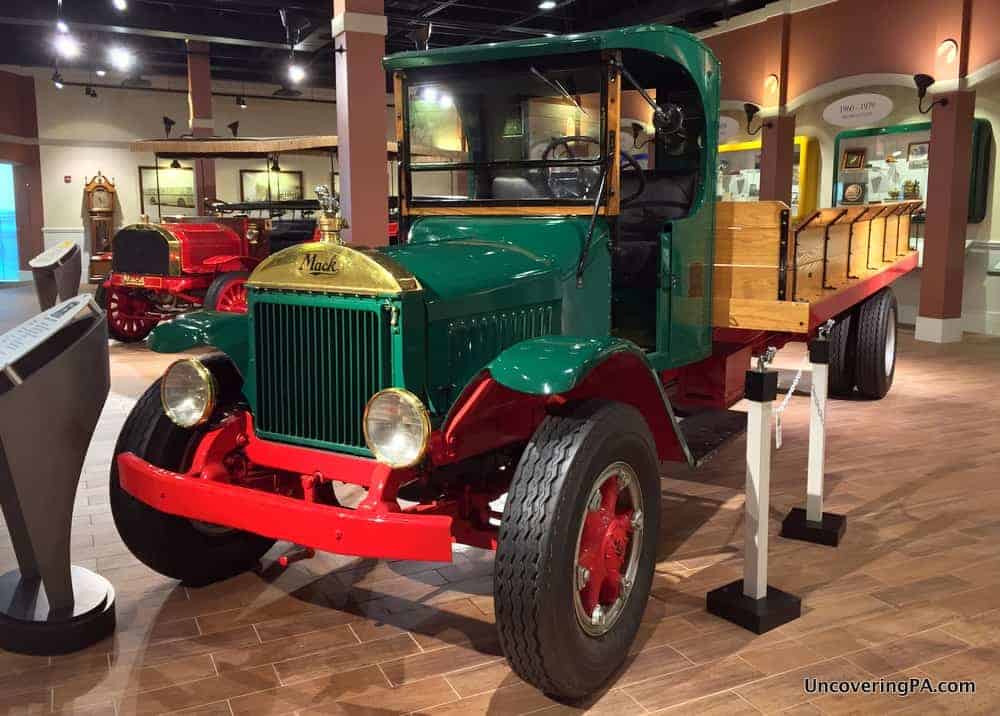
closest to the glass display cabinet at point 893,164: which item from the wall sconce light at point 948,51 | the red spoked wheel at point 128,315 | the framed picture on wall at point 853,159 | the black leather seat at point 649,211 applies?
the framed picture on wall at point 853,159

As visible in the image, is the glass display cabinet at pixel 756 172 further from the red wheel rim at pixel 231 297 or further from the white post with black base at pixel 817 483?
the white post with black base at pixel 817 483

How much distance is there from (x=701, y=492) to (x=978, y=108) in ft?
24.7

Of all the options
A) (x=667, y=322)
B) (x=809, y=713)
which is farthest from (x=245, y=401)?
(x=809, y=713)

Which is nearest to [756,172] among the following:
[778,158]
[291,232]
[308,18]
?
[778,158]

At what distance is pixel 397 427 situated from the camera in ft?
7.64

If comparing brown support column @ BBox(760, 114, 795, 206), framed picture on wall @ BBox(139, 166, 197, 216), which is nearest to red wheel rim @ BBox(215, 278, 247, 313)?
brown support column @ BBox(760, 114, 795, 206)

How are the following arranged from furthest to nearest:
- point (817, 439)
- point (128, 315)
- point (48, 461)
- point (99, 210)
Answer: point (99, 210)
point (128, 315)
point (817, 439)
point (48, 461)

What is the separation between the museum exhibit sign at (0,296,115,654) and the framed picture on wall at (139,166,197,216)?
15.9m

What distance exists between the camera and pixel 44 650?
266cm

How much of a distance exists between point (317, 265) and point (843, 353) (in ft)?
15.5

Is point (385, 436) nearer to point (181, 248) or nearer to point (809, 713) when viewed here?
point (809, 713)

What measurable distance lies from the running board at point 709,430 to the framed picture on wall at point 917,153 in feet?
23.5

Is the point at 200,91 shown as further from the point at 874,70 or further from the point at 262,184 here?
the point at 874,70

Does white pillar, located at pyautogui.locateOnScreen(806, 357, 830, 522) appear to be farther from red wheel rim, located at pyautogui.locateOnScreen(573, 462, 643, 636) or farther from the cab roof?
the cab roof
